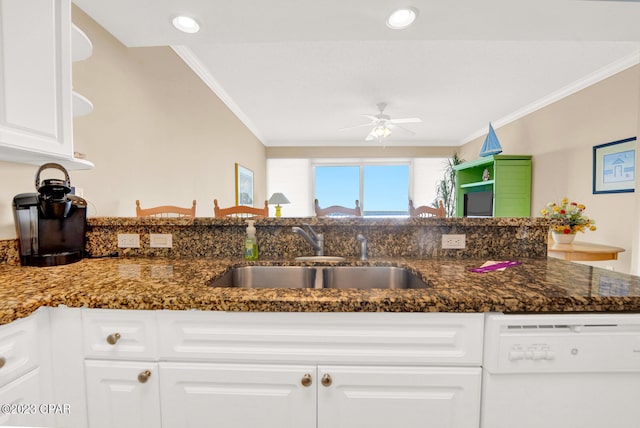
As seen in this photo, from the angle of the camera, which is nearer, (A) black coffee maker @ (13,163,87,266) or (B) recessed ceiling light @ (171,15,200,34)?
(A) black coffee maker @ (13,163,87,266)

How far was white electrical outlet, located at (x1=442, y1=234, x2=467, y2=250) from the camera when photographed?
4.08ft

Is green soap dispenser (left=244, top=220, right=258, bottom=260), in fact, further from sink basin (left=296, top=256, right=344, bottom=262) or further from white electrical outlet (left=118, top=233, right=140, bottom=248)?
white electrical outlet (left=118, top=233, right=140, bottom=248)

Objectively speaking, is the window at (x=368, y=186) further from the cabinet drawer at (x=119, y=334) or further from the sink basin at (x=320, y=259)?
the cabinet drawer at (x=119, y=334)

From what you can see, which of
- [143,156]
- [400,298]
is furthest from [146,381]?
[143,156]

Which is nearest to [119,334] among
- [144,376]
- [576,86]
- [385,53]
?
[144,376]

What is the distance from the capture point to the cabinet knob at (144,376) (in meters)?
0.72

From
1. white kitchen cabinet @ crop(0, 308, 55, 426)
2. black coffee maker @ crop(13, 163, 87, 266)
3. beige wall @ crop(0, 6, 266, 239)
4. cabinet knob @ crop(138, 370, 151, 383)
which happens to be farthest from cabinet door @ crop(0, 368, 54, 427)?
beige wall @ crop(0, 6, 266, 239)

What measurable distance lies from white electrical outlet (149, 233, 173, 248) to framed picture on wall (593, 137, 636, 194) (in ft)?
12.3

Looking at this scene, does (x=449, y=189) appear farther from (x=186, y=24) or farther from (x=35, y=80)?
(x=35, y=80)

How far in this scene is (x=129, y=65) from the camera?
71.8 inches

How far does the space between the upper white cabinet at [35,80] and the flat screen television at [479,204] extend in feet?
14.8

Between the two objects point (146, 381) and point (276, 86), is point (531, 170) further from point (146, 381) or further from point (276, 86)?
point (146, 381)

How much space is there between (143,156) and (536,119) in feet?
15.2

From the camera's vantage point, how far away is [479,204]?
13.5 ft
